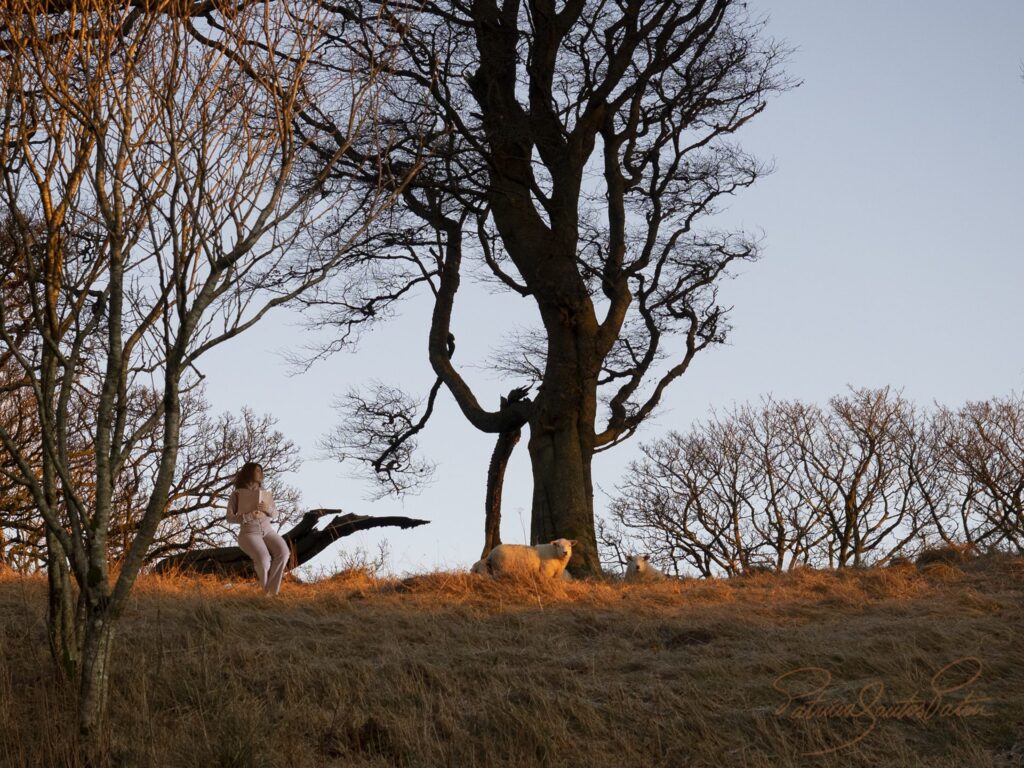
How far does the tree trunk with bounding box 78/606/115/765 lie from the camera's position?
5559mm

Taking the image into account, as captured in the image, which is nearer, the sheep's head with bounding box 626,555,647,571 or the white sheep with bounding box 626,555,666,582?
the white sheep with bounding box 626,555,666,582

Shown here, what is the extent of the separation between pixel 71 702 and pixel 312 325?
454 inches

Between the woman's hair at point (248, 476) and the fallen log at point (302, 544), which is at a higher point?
the woman's hair at point (248, 476)

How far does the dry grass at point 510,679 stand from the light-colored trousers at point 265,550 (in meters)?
0.75

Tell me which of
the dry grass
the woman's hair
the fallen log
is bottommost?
the dry grass

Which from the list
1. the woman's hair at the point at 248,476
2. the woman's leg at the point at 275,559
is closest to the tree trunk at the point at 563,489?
the woman's leg at the point at 275,559

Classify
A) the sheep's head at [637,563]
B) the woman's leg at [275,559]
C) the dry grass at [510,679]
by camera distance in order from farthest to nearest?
1. the sheep's head at [637,563]
2. the woman's leg at [275,559]
3. the dry grass at [510,679]

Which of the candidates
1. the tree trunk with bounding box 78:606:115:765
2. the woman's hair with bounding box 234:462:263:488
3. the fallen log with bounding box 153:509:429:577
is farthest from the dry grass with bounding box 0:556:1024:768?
the fallen log with bounding box 153:509:429:577

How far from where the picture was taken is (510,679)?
7219 millimetres

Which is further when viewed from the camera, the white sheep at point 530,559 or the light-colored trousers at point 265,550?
the white sheep at point 530,559

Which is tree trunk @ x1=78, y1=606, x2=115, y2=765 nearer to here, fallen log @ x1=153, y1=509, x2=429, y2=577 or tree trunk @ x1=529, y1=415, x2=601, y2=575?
fallen log @ x1=153, y1=509, x2=429, y2=577

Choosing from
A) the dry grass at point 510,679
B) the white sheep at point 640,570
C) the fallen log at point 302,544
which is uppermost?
the fallen log at point 302,544

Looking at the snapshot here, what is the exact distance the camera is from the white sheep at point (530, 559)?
11.5m

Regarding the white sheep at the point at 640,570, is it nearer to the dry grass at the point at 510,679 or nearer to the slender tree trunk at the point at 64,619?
the dry grass at the point at 510,679
